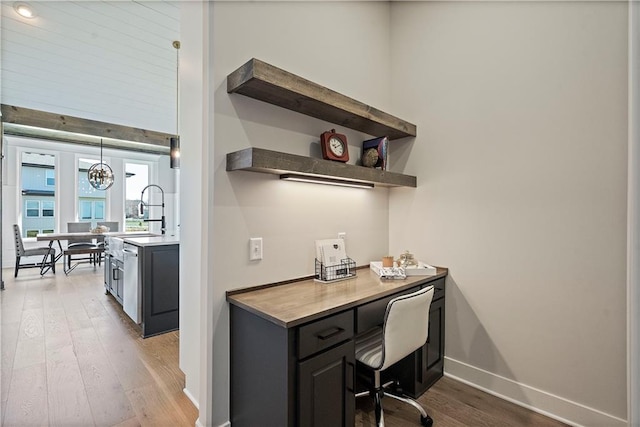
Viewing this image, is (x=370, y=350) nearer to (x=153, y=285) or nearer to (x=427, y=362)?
(x=427, y=362)

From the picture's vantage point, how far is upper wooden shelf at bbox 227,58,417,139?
1.55 m

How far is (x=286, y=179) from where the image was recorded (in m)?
1.88

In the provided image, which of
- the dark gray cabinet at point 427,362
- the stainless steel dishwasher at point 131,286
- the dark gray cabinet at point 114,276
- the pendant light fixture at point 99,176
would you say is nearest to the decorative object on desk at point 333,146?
the dark gray cabinet at point 427,362

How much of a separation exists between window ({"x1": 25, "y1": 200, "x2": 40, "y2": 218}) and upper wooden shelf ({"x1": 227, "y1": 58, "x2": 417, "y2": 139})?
27.7 feet

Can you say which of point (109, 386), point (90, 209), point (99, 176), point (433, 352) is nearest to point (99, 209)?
point (90, 209)

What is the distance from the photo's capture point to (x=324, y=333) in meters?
1.39

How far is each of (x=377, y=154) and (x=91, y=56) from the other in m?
3.56

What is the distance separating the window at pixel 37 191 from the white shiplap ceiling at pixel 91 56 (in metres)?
2.93

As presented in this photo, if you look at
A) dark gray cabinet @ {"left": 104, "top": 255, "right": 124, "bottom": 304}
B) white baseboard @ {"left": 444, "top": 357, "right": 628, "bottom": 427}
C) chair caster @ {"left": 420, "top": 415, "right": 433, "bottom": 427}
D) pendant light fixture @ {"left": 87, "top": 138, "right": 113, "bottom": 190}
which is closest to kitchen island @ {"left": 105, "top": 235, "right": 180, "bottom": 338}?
dark gray cabinet @ {"left": 104, "top": 255, "right": 124, "bottom": 304}

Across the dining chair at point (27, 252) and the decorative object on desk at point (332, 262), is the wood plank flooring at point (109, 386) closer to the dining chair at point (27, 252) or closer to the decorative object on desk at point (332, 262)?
the decorative object on desk at point (332, 262)

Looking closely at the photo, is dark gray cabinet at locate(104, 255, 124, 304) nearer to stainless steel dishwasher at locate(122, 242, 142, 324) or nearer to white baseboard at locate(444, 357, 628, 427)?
stainless steel dishwasher at locate(122, 242, 142, 324)

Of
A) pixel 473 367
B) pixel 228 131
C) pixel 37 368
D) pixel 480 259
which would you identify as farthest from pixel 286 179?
pixel 37 368

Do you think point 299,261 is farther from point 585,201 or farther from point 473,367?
point 585,201

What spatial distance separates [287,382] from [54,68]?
186 inches
